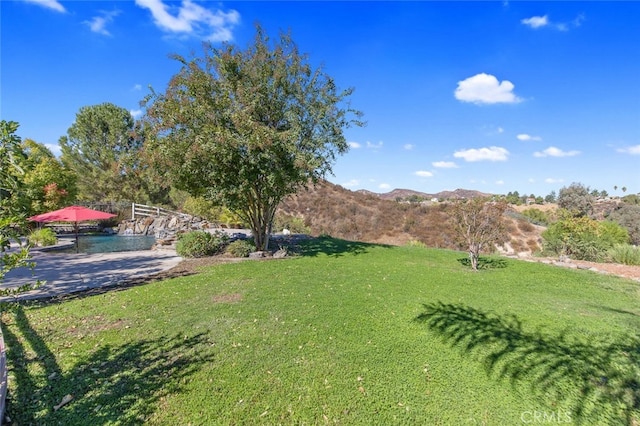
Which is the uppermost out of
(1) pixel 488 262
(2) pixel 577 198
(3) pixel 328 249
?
(2) pixel 577 198

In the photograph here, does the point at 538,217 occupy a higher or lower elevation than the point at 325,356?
higher

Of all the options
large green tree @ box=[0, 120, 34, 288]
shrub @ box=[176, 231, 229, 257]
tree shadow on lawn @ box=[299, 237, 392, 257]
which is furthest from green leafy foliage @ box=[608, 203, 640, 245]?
large green tree @ box=[0, 120, 34, 288]

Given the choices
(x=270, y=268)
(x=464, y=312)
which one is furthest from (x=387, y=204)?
(x=464, y=312)

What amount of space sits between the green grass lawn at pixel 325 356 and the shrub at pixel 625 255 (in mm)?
5243

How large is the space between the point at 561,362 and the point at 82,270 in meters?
10.5

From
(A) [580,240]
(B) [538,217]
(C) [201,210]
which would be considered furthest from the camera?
(B) [538,217]

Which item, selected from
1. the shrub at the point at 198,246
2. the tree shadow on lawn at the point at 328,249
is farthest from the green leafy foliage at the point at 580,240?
the shrub at the point at 198,246

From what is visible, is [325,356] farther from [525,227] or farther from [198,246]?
[525,227]

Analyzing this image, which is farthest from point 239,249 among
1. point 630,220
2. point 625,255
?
point 630,220

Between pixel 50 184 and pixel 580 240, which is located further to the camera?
pixel 50 184

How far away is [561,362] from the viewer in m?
3.67

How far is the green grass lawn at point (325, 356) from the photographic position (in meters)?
2.90

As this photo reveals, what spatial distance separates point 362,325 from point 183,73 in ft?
30.8

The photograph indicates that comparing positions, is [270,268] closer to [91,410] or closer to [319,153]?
[319,153]
